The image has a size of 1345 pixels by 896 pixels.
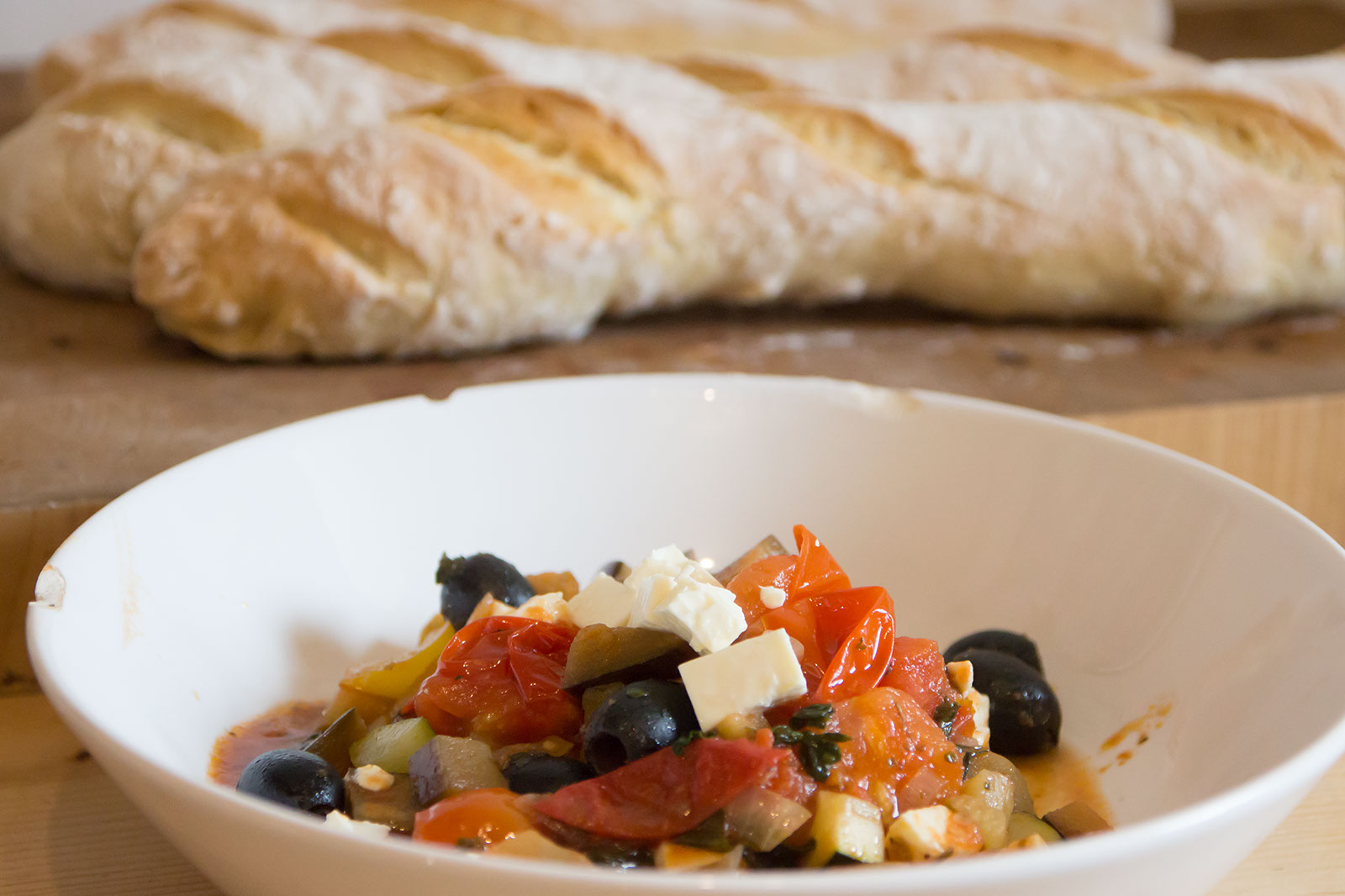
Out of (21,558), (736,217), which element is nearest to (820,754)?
(21,558)

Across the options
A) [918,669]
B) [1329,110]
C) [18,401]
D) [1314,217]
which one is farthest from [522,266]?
[1329,110]

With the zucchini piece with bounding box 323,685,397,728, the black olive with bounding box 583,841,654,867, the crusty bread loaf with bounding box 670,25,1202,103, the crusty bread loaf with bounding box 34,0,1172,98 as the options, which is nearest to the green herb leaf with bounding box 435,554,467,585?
the zucchini piece with bounding box 323,685,397,728

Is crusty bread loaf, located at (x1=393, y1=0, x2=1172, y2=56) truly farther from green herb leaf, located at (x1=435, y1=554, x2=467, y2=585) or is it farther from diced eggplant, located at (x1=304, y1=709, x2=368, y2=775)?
diced eggplant, located at (x1=304, y1=709, x2=368, y2=775)

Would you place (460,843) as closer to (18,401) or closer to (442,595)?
(442,595)

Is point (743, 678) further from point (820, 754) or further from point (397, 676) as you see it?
point (397, 676)

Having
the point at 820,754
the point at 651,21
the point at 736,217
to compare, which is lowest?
the point at 820,754

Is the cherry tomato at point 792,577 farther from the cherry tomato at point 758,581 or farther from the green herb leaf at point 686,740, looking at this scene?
the green herb leaf at point 686,740

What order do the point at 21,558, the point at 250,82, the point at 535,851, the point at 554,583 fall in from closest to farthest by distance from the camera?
the point at 535,851 < the point at 554,583 < the point at 21,558 < the point at 250,82
